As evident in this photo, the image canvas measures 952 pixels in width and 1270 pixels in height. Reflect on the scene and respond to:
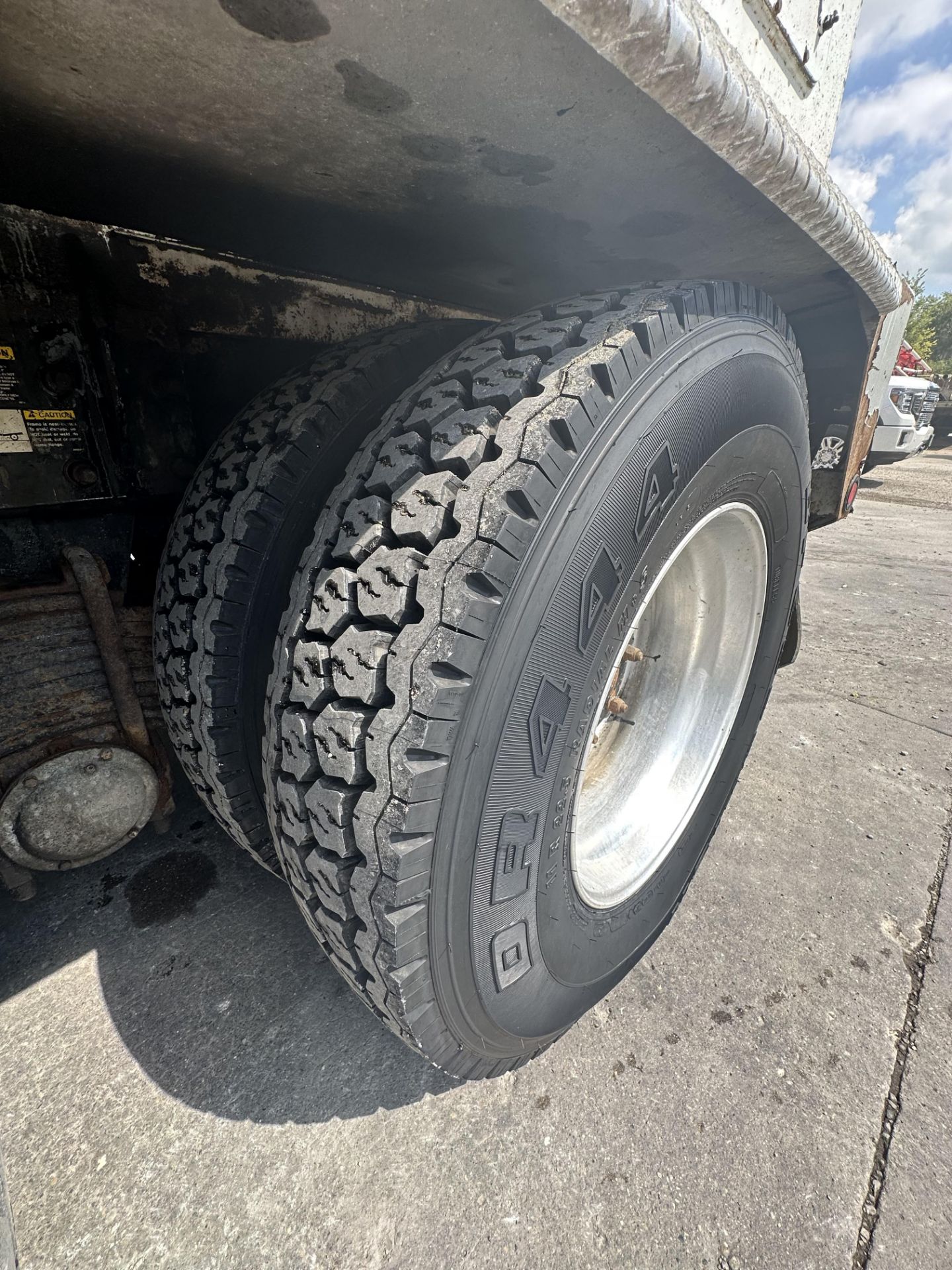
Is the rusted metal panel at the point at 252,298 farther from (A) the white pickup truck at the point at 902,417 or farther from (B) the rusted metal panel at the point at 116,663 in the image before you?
(A) the white pickup truck at the point at 902,417

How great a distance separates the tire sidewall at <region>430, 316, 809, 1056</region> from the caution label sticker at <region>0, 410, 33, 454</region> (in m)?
1.13

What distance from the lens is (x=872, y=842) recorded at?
220 cm

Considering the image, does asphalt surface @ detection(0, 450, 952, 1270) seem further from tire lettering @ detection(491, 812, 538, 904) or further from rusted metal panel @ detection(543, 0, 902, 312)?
rusted metal panel @ detection(543, 0, 902, 312)

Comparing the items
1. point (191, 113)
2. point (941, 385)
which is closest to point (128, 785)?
point (191, 113)

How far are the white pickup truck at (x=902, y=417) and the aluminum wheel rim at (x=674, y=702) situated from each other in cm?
670

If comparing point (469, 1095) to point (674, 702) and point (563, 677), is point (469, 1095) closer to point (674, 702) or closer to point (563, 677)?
point (563, 677)

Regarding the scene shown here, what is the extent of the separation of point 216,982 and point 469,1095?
27.2 inches

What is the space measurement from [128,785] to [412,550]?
1148 millimetres

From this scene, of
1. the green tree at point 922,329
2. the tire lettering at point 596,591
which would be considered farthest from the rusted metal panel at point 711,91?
the green tree at point 922,329

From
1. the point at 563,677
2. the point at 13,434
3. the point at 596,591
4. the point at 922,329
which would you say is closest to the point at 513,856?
the point at 563,677

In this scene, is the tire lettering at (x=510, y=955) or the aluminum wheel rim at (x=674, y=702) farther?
the aluminum wheel rim at (x=674, y=702)

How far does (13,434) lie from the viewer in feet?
4.17

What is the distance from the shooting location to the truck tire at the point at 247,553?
1360mm

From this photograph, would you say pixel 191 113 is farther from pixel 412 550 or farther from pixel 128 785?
pixel 128 785
